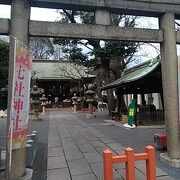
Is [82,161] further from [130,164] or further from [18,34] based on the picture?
[18,34]

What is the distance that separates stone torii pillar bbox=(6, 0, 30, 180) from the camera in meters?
5.84

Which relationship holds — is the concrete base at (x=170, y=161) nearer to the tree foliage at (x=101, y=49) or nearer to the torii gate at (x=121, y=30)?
the torii gate at (x=121, y=30)

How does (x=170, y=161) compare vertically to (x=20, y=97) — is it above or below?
below

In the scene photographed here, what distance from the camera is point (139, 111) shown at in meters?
16.2

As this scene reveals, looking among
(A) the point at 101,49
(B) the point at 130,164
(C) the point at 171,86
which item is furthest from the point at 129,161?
(A) the point at 101,49

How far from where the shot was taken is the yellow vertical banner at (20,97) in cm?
544

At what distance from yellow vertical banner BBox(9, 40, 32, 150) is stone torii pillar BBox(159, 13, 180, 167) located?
3417 mm

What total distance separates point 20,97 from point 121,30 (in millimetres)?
2864

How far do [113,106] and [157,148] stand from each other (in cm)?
1505

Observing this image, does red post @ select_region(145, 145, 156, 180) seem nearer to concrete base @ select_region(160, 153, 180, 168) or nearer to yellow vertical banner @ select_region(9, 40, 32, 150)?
concrete base @ select_region(160, 153, 180, 168)

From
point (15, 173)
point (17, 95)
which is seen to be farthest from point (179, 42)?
point (15, 173)

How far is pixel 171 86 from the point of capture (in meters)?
7.05

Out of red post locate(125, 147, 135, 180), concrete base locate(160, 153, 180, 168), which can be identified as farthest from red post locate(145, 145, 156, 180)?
concrete base locate(160, 153, 180, 168)

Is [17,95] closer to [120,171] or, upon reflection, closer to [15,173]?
[15,173]
